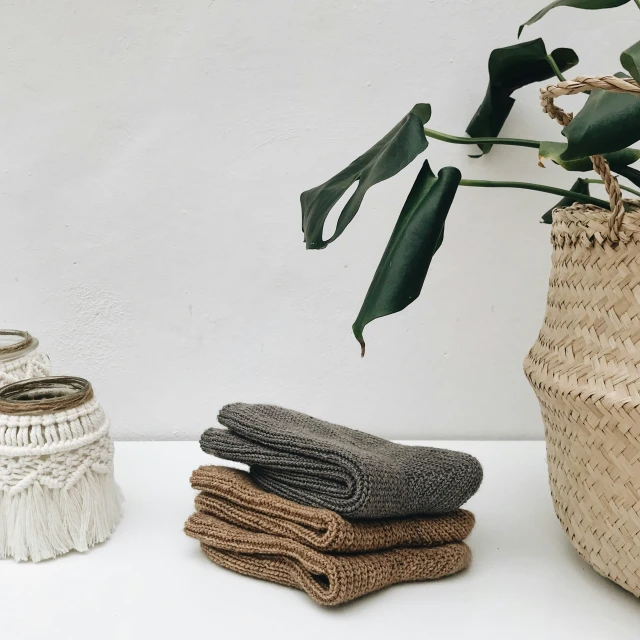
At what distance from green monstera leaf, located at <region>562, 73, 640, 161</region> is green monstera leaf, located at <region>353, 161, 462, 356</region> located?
0.11 meters

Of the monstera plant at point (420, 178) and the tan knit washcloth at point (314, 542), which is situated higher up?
the monstera plant at point (420, 178)

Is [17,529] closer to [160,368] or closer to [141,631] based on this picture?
[141,631]

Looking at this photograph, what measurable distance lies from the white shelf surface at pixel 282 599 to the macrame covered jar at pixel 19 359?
0.63 feet

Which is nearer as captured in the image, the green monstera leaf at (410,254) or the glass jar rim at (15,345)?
the green monstera leaf at (410,254)

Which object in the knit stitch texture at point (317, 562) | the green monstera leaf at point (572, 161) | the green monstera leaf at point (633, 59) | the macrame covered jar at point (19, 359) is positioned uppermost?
the green monstera leaf at point (633, 59)

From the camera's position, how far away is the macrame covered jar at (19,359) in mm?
730

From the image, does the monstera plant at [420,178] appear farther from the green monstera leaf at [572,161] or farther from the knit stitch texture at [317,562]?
the knit stitch texture at [317,562]

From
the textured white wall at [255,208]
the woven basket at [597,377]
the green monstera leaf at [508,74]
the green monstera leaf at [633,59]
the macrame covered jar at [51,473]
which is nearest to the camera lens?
the green monstera leaf at [633,59]

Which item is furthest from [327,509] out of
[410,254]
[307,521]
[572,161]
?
[572,161]

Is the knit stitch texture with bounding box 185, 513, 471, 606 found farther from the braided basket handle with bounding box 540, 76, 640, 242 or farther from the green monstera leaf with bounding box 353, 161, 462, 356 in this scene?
the braided basket handle with bounding box 540, 76, 640, 242

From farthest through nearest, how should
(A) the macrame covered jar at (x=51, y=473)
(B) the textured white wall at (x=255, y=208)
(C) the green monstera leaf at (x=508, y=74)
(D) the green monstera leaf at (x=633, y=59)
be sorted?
1. (B) the textured white wall at (x=255, y=208)
2. (C) the green monstera leaf at (x=508, y=74)
3. (A) the macrame covered jar at (x=51, y=473)
4. (D) the green monstera leaf at (x=633, y=59)

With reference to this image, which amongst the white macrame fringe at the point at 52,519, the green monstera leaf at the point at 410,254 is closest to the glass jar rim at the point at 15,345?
the white macrame fringe at the point at 52,519

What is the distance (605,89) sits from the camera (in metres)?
0.47

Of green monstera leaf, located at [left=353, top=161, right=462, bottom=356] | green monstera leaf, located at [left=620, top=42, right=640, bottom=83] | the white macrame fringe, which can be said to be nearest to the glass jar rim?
the white macrame fringe
